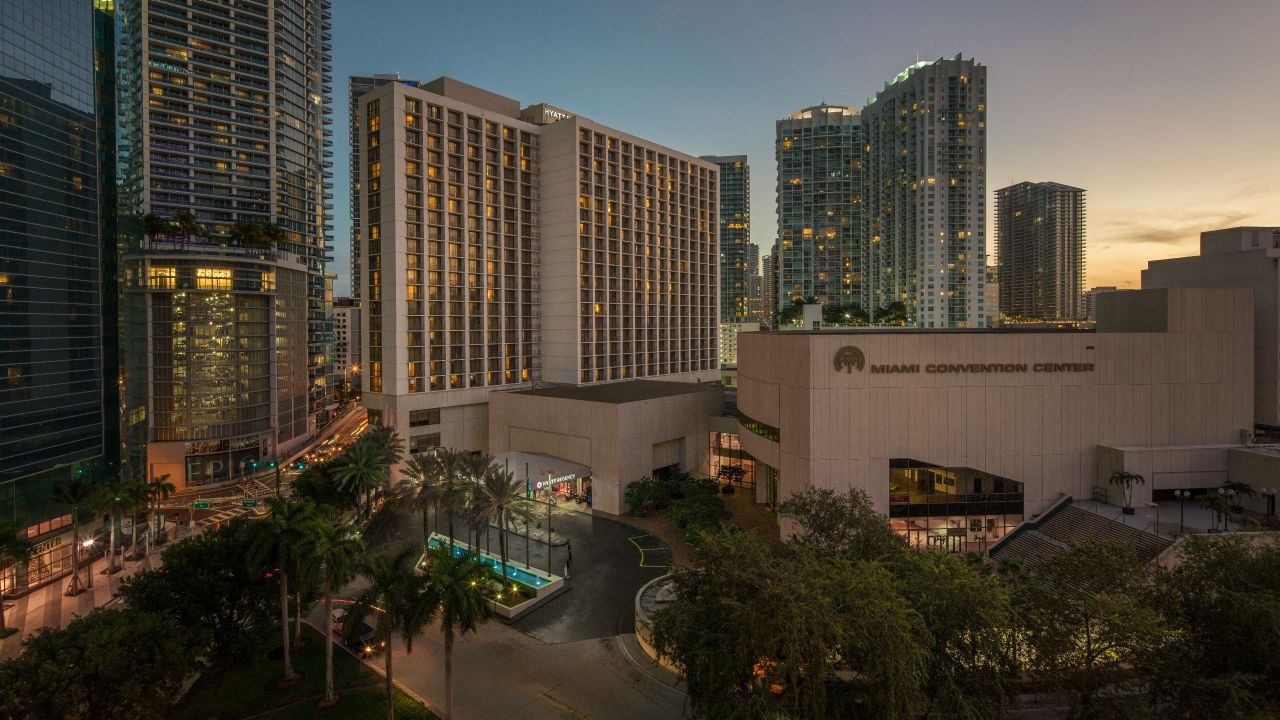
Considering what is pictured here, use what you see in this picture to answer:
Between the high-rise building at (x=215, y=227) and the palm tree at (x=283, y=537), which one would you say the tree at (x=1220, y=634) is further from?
the high-rise building at (x=215, y=227)

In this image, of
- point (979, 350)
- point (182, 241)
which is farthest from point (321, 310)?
point (979, 350)

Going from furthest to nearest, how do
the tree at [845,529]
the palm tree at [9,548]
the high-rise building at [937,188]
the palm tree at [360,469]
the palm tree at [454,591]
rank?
the high-rise building at [937,188] → the palm tree at [360,469] → the palm tree at [9,548] → the tree at [845,529] → the palm tree at [454,591]

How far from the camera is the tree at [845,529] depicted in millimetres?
27469

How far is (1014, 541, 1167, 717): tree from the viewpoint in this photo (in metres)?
20.0

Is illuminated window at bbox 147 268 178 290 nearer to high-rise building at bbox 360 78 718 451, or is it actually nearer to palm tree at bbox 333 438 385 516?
high-rise building at bbox 360 78 718 451

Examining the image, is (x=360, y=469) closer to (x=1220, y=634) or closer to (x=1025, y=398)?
(x=1220, y=634)

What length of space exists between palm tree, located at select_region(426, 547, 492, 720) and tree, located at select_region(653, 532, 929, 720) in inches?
294

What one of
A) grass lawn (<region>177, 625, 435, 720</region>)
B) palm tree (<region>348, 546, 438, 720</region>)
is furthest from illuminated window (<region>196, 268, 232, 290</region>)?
palm tree (<region>348, 546, 438, 720</region>)

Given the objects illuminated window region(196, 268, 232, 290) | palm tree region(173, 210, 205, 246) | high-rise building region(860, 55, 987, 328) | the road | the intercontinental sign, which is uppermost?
high-rise building region(860, 55, 987, 328)

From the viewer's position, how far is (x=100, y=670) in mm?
20734

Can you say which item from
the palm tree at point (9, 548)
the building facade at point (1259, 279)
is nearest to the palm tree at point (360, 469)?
the palm tree at point (9, 548)

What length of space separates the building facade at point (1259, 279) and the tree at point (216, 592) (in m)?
65.4

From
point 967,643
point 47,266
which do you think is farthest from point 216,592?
point 47,266

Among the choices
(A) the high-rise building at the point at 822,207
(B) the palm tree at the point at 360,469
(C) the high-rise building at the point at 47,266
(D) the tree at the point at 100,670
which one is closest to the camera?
(D) the tree at the point at 100,670
